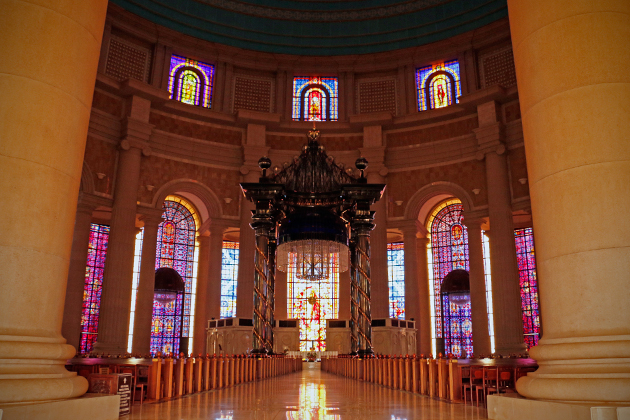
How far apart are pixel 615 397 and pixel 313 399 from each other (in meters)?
4.10

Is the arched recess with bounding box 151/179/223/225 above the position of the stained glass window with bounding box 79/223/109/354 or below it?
above

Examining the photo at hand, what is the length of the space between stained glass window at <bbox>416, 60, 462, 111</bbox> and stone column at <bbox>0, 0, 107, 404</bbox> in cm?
1965

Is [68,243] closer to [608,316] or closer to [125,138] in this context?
[608,316]

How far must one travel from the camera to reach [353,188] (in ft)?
46.2

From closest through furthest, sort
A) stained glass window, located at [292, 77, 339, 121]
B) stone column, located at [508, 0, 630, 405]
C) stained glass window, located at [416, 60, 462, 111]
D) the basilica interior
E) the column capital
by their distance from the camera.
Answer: stone column, located at [508, 0, 630, 405] → the basilica interior → the column capital → stained glass window, located at [416, 60, 462, 111] → stained glass window, located at [292, 77, 339, 121]

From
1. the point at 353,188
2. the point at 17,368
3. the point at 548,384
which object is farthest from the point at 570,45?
the point at 353,188

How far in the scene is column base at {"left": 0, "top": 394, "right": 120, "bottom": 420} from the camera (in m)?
3.46

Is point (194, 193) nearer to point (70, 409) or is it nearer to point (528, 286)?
point (528, 286)

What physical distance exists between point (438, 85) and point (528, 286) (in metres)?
9.31

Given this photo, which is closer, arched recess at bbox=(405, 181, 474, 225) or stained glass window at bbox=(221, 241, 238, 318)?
arched recess at bbox=(405, 181, 474, 225)

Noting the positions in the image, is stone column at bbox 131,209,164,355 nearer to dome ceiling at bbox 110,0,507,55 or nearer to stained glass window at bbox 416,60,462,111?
dome ceiling at bbox 110,0,507,55

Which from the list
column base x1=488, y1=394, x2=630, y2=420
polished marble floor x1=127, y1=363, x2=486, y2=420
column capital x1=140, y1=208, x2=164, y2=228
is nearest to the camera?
column base x1=488, y1=394, x2=630, y2=420

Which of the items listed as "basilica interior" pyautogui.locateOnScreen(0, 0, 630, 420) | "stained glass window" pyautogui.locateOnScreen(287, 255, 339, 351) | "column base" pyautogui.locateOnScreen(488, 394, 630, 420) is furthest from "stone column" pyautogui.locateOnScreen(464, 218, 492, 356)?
"column base" pyautogui.locateOnScreen(488, 394, 630, 420)

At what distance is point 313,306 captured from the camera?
23.0 metres
